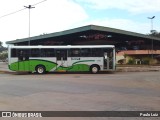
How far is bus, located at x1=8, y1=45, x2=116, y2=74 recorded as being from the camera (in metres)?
31.0

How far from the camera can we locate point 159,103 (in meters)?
12.0

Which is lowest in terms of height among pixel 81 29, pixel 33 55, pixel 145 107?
pixel 145 107

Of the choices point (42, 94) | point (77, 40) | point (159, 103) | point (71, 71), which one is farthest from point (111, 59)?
point (77, 40)

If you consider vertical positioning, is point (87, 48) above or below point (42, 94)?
above

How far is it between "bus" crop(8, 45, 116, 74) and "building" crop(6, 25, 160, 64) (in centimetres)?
1660

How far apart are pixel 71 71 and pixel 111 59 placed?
4218 millimetres

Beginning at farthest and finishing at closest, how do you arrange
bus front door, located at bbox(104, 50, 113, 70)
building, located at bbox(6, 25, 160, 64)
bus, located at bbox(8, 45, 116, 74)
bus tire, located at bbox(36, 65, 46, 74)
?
building, located at bbox(6, 25, 160, 64) → bus tire, located at bbox(36, 65, 46, 74) → bus, located at bbox(8, 45, 116, 74) → bus front door, located at bbox(104, 50, 113, 70)

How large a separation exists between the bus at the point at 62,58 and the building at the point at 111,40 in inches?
654

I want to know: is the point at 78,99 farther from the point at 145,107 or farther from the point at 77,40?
the point at 77,40

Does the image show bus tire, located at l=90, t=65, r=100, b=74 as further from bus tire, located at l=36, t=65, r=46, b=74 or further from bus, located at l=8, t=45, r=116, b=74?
bus tire, located at l=36, t=65, r=46, b=74

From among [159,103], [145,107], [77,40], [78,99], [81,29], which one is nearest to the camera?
[145,107]

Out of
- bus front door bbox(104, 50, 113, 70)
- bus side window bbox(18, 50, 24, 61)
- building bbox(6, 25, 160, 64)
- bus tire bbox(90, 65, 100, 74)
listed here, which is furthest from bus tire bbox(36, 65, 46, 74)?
building bbox(6, 25, 160, 64)

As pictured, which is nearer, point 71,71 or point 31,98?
point 31,98

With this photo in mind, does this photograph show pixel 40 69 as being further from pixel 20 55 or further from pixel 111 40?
pixel 111 40
